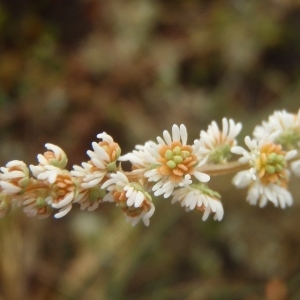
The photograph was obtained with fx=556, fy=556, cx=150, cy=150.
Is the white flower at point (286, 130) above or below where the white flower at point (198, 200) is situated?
above

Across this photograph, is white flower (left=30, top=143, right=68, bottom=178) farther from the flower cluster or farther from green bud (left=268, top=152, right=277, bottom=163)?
green bud (left=268, top=152, right=277, bottom=163)

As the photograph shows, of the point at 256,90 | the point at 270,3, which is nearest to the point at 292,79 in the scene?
the point at 256,90

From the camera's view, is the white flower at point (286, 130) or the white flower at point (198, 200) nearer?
the white flower at point (198, 200)

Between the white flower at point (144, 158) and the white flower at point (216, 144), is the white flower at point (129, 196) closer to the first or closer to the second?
the white flower at point (144, 158)

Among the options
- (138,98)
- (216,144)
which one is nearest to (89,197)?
(216,144)

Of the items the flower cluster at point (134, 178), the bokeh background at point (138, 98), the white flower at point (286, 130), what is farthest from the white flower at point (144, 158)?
the bokeh background at point (138, 98)

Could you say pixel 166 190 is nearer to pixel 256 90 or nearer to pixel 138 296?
pixel 138 296

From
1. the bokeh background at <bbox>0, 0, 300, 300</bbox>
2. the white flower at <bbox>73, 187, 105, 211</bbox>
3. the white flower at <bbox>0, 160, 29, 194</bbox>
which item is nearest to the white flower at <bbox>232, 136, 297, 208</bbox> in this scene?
the white flower at <bbox>73, 187, 105, 211</bbox>

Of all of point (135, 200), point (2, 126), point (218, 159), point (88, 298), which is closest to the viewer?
point (135, 200)
